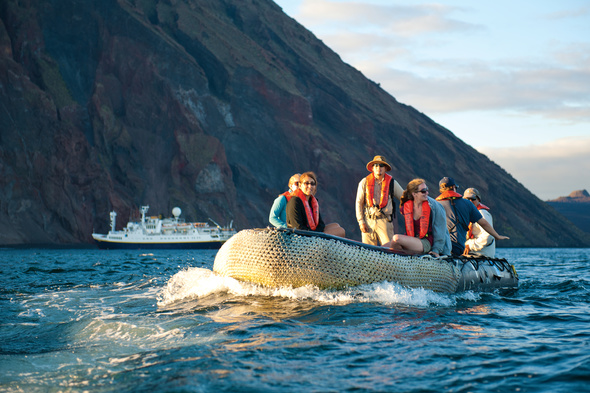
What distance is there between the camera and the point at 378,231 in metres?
12.6

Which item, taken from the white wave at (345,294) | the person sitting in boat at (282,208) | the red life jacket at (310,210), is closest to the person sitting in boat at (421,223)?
the white wave at (345,294)

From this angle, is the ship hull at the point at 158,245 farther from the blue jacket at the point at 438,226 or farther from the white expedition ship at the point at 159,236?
the blue jacket at the point at 438,226

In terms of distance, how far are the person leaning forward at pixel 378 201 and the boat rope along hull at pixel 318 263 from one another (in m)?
1.75

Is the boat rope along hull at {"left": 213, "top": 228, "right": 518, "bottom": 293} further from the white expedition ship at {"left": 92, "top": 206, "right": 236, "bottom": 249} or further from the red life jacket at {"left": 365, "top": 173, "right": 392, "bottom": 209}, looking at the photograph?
the white expedition ship at {"left": 92, "top": 206, "right": 236, "bottom": 249}

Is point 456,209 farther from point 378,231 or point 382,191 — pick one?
point 378,231

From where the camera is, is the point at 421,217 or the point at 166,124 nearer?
the point at 421,217

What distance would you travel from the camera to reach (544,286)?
15297mm

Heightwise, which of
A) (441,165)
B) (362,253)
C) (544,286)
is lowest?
(544,286)

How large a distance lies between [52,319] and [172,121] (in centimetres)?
8155

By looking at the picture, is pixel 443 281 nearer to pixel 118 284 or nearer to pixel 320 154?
pixel 118 284

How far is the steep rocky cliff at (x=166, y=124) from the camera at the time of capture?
75.8m

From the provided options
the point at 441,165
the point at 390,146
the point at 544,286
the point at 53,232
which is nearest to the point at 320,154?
the point at 390,146

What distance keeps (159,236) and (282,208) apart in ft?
200

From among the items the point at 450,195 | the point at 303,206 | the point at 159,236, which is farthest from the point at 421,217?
the point at 159,236
